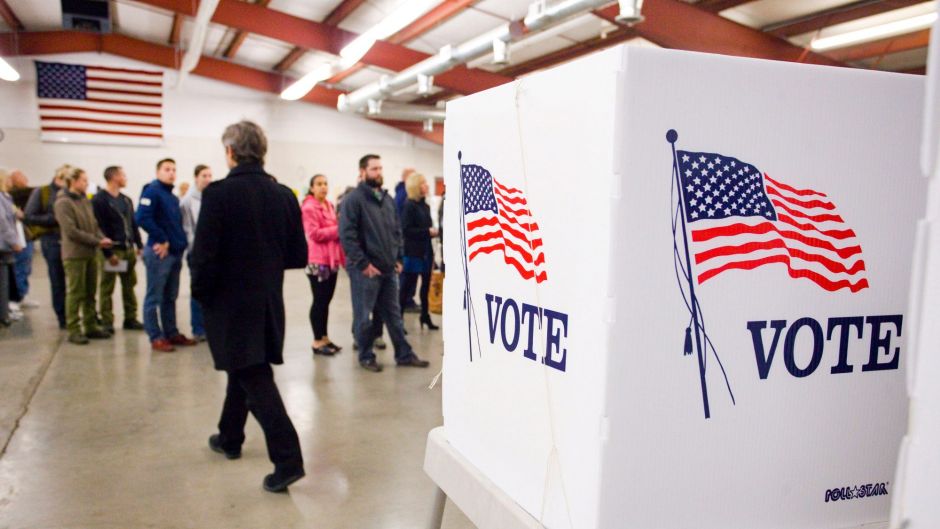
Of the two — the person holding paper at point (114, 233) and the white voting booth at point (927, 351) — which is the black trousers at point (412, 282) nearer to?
the person holding paper at point (114, 233)

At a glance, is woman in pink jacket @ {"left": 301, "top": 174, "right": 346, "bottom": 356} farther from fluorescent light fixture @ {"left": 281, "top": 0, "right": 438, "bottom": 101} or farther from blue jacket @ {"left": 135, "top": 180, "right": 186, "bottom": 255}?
fluorescent light fixture @ {"left": 281, "top": 0, "right": 438, "bottom": 101}

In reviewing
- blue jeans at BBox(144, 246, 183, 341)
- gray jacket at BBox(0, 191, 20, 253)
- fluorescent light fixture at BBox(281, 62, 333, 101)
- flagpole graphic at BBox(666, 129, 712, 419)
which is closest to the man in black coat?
flagpole graphic at BBox(666, 129, 712, 419)

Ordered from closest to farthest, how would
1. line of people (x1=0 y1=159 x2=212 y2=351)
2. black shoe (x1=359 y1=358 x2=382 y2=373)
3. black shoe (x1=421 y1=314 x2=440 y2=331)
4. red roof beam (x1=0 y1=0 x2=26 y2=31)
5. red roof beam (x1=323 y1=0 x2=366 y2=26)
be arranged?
black shoe (x1=359 y1=358 x2=382 y2=373) < line of people (x1=0 y1=159 x2=212 y2=351) < black shoe (x1=421 y1=314 x2=440 y2=331) < red roof beam (x1=323 y1=0 x2=366 y2=26) < red roof beam (x1=0 y1=0 x2=26 y2=31)

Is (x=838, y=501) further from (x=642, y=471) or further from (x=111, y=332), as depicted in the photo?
(x=111, y=332)

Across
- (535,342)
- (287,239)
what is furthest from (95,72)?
(535,342)

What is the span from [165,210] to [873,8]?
7.36 metres

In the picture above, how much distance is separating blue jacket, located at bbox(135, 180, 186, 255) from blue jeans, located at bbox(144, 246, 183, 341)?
0.11 m

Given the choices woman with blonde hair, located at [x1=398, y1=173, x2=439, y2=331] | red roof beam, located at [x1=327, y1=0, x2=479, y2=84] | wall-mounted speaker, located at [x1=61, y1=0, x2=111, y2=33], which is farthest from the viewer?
wall-mounted speaker, located at [x1=61, y1=0, x2=111, y2=33]

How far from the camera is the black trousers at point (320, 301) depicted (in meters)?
5.48

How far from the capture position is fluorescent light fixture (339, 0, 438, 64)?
706 centimetres

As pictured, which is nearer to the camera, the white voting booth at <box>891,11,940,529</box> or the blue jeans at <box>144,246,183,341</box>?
the white voting booth at <box>891,11,940,529</box>

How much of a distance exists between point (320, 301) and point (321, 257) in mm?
365

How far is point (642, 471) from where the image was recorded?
89cm

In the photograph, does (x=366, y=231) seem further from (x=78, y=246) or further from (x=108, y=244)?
(x=78, y=246)
